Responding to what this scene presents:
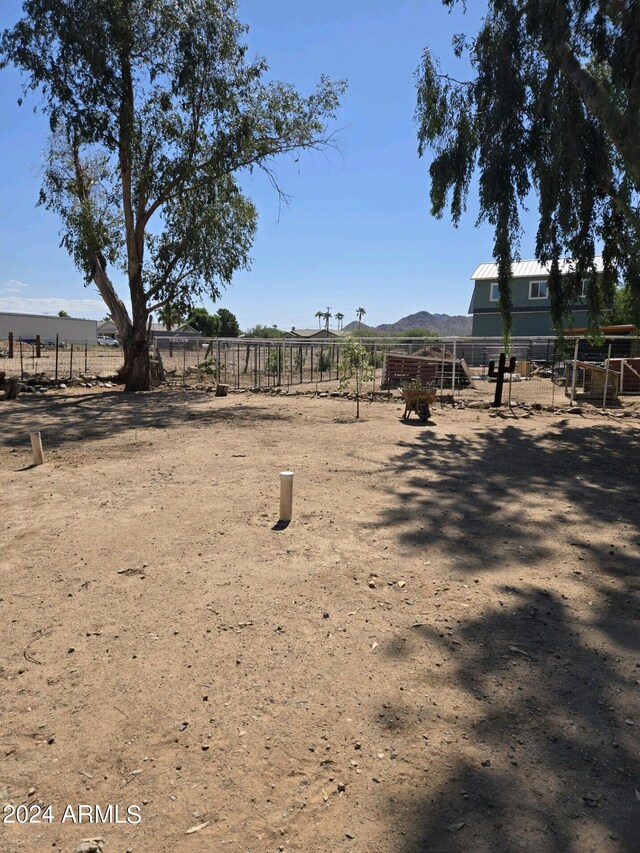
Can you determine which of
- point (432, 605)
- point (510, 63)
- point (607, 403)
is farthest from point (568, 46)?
point (432, 605)

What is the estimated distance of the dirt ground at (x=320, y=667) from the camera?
7.86 feet

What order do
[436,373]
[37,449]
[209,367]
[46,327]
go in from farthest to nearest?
[46,327] → [209,367] → [436,373] → [37,449]

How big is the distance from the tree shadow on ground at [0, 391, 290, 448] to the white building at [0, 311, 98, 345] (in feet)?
145

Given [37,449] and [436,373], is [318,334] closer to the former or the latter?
[436,373]

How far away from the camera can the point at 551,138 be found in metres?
13.2

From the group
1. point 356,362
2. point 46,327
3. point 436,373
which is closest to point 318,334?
point 46,327

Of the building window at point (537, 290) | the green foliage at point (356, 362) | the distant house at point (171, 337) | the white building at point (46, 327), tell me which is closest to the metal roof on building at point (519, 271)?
the building window at point (537, 290)

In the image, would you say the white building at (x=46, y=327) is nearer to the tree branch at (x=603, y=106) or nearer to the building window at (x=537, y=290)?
the building window at (x=537, y=290)

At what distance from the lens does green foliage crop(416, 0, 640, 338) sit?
1170 cm

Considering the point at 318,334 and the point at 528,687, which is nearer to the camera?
the point at 528,687

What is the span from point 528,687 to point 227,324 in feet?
304

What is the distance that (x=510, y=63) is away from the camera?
44.4 feet

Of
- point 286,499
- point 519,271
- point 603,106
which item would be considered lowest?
point 286,499

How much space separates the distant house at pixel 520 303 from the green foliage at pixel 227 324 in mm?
54465
